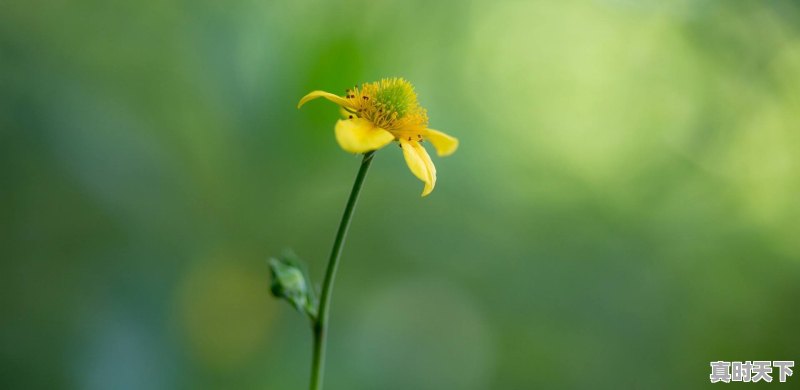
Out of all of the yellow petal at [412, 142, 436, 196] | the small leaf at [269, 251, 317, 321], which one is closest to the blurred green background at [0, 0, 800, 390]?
the small leaf at [269, 251, 317, 321]

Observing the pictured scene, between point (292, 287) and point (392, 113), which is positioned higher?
point (392, 113)

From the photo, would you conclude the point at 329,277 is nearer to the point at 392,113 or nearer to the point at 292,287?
the point at 292,287

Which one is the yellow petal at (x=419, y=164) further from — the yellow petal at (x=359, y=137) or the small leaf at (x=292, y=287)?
the small leaf at (x=292, y=287)

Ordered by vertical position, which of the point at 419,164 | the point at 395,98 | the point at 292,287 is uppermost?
the point at 395,98

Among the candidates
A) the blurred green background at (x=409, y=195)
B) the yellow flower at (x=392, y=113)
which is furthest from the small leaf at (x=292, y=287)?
the blurred green background at (x=409, y=195)

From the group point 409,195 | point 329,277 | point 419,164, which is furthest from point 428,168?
point 409,195

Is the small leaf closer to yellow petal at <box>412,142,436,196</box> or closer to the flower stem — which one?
the flower stem
